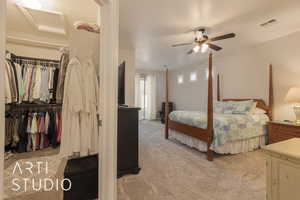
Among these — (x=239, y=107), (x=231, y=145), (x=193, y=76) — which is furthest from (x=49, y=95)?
(x=193, y=76)

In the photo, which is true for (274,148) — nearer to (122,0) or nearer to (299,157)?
(299,157)

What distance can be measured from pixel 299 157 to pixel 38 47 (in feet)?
13.8

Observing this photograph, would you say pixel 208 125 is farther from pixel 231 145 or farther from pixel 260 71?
pixel 260 71

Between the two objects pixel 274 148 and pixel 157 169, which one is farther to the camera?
pixel 157 169

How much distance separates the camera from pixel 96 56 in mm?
1938

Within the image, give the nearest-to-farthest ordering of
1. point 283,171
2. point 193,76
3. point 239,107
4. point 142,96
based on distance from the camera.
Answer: point 283,171, point 239,107, point 193,76, point 142,96

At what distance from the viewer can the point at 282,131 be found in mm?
2910

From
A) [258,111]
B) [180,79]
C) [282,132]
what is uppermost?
[180,79]

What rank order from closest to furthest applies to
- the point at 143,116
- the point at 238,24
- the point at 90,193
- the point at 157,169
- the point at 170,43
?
the point at 90,193, the point at 157,169, the point at 238,24, the point at 170,43, the point at 143,116

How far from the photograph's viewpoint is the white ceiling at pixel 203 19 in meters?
2.18

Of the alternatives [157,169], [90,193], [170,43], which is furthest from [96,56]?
[170,43]

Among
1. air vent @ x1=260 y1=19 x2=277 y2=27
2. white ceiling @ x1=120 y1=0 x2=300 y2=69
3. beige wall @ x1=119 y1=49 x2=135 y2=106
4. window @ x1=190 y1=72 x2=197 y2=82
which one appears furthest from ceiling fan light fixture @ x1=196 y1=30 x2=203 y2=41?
window @ x1=190 y1=72 x2=197 y2=82

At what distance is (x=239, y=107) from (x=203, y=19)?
2.33m

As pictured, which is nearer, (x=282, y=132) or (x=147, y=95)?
(x=282, y=132)
